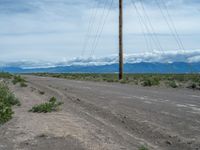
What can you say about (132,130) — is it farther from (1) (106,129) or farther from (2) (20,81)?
(2) (20,81)

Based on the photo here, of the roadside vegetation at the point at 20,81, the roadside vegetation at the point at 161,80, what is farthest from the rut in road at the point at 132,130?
the roadside vegetation at the point at 161,80

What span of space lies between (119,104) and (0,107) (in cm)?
558

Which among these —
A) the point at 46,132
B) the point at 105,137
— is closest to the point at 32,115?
the point at 46,132

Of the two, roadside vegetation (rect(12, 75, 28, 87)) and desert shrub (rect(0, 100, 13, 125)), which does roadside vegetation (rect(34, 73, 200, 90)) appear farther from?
desert shrub (rect(0, 100, 13, 125))

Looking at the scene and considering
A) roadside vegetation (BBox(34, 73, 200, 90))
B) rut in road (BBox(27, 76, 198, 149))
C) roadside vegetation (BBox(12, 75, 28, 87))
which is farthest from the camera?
roadside vegetation (BBox(34, 73, 200, 90))

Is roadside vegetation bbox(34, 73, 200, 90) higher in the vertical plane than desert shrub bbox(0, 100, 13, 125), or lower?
lower

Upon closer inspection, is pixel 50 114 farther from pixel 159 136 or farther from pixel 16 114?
pixel 159 136

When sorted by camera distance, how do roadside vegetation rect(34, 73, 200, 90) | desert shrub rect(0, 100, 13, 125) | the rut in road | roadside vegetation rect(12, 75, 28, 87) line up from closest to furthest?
the rut in road, desert shrub rect(0, 100, 13, 125), roadside vegetation rect(12, 75, 28, 87), roadside vegetation rect(34, 73, 200, 90)

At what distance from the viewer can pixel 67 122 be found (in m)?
11.5

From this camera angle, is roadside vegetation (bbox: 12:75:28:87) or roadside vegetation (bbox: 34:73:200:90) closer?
roadside vegetation (bbox: 12:75:28:87)

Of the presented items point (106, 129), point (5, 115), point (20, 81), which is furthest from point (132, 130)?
point (20, 81)

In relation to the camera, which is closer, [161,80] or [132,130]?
[132,130]

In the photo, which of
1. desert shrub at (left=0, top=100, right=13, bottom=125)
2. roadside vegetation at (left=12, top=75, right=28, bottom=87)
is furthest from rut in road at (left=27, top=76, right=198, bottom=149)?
roadside vegetation at (left=12, top=75, right=28, bottom=87)

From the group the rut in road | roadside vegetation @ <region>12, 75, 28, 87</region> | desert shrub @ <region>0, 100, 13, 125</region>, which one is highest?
roadside vegetation @ <region>12, 75, 28, 87</region>
